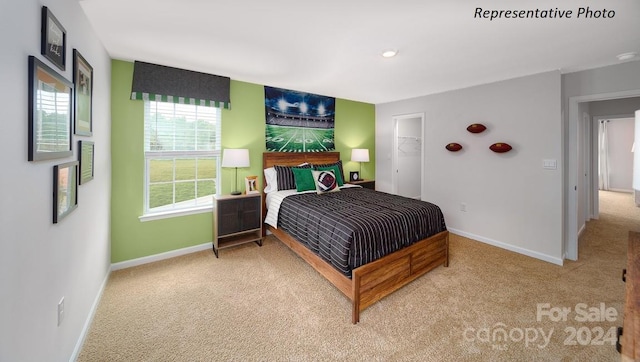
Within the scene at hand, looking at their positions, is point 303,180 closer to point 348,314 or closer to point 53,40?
point 348,314

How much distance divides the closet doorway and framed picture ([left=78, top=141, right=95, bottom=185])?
4675 mm

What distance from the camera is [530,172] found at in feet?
10.6

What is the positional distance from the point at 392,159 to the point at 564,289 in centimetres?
325

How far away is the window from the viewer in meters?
3.08

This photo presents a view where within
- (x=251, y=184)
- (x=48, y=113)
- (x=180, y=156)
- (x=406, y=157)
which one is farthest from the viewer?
(x=406, y=157)

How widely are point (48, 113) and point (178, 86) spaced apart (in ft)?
6.68

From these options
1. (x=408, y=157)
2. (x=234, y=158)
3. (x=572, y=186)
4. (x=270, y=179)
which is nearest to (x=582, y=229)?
(x=572, y=186)

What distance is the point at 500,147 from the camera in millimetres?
3402

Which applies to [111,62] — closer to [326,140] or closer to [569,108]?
[326,140]

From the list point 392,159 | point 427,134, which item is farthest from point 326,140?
point 427,134

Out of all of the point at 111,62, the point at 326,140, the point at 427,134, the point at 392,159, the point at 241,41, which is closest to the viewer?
the point at 241,41

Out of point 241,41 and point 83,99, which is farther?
point 241,41

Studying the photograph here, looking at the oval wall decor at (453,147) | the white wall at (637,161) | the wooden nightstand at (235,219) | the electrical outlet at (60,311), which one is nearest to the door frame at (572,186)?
the oval wall decor at (453,147)

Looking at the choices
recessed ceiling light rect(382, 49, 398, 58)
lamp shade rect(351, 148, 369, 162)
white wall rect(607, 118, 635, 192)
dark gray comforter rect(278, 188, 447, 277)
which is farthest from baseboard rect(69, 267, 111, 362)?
white wall rect(607, 118, 635, 192)
